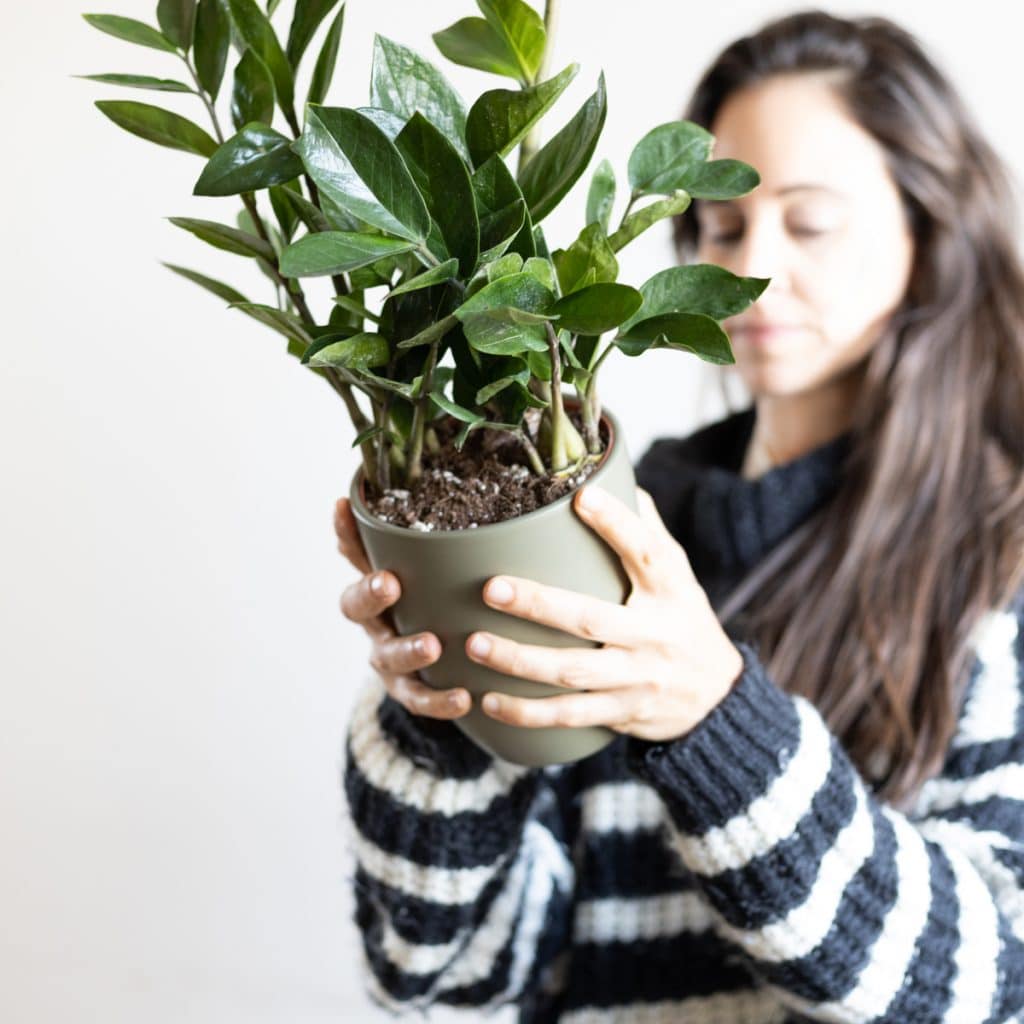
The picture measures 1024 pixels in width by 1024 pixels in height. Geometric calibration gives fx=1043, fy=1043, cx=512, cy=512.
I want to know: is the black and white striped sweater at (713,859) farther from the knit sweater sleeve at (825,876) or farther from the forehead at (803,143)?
the forehead at (803,143)

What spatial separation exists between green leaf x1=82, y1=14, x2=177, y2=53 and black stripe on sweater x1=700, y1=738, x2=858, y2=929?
21.5 inches

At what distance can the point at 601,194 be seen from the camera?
51 cm

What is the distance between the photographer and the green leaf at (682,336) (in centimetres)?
43

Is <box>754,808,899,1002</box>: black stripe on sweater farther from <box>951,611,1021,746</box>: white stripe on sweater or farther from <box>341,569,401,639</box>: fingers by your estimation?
<box>341,569,401,639</box>: fingers

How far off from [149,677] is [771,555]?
78 centimetres

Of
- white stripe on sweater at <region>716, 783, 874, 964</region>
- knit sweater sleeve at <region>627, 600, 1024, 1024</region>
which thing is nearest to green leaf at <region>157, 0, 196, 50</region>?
knit sweater sleeve at <region>627, 600, 1024, 1024</region>

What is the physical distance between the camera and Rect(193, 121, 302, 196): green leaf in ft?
1.37

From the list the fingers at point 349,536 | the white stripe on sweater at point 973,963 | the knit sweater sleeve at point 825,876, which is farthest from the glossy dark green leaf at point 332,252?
the white stripe on sweater at point 973,963

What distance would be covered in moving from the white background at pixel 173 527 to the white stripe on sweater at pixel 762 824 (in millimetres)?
715

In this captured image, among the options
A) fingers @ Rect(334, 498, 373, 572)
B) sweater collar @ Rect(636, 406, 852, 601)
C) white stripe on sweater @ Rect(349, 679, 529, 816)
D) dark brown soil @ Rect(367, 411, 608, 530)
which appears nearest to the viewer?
dark brown soil @ Rect(367, 411, 608, 530)

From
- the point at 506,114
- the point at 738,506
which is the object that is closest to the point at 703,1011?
the point at 738,506

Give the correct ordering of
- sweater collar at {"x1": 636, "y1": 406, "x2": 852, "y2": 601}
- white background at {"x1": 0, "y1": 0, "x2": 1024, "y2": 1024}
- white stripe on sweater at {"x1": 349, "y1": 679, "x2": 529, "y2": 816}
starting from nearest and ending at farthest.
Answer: white stripe on sweater at {"x1": 349, "y1": 679, "x2": 529, "y2": 816}
sweater collar at {"x1": 636, "y1": 406, "x2": 852, "y2": 601}
white background at {"x1": 0, "y1": 0, "x2": 1024, "y2": 1024}

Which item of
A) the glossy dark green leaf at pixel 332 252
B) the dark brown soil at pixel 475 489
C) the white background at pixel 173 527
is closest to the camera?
the glossy dark green leaf at pixel 332 252

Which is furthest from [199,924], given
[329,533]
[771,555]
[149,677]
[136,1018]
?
[771,555]
